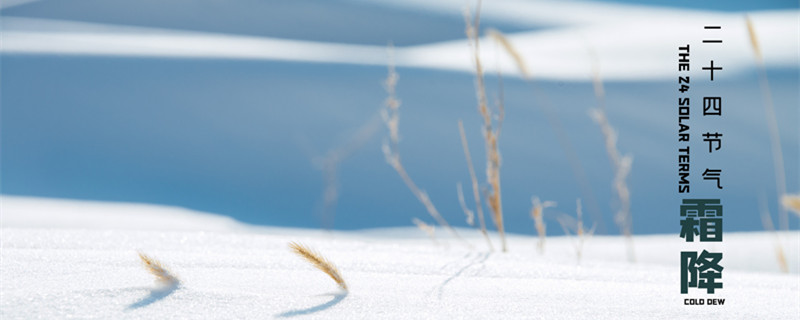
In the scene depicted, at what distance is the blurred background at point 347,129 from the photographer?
9.71ft

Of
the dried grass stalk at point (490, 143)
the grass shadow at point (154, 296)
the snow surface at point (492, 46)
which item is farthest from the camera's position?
the snow surface at point (492, 46)

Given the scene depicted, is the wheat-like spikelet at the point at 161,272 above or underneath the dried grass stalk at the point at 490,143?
underneath

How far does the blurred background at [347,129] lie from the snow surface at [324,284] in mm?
1564

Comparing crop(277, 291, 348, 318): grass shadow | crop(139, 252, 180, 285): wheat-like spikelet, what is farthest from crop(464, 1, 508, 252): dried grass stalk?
crop(139, 252, 180, 285): wheat-like spikelet

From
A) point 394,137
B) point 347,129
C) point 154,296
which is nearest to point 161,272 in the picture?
point 154,296

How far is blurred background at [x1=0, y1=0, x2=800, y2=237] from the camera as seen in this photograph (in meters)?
2.96

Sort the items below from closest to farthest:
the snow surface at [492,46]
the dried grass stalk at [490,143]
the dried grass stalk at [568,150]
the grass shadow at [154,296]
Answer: the grass shadow at [154,296], the dried grass stalk at [490,143], the dried grass stalk at [568,150], the snow surface at [492,46]

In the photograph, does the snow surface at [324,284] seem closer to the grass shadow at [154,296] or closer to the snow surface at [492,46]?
the grass shadow at [154,296]

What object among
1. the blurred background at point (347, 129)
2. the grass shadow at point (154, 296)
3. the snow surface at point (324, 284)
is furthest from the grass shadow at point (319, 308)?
the blurred background at point (347, 129)

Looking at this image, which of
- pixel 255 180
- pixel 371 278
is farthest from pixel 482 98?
pixel 255 180

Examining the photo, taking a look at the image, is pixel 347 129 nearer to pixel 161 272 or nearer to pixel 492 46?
pixel 492 46

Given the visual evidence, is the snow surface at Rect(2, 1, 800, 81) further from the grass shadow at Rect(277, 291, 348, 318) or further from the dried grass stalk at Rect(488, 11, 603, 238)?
the grass shadow at Rect(277, 291, 348, 318)

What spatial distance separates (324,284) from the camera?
924 millimetres

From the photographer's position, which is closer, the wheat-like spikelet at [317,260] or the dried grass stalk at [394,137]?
the wheat-like spikelet at [317,260]
